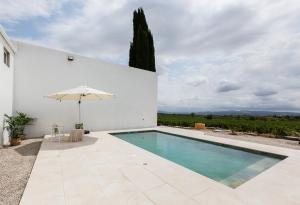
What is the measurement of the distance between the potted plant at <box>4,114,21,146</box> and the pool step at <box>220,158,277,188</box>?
8.56m

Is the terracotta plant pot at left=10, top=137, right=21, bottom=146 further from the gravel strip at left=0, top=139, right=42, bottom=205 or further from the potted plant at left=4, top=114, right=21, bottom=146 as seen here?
the gravel strip at left=0, top=139, right=42, bottom=205

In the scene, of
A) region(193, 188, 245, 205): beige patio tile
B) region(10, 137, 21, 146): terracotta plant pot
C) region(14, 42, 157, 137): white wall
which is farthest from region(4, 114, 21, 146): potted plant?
region(193, 188, 245, 205): beige patio tile

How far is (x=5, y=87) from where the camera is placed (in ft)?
25.2

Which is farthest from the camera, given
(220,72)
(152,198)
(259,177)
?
(220,72)

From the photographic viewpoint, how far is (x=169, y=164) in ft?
17.0

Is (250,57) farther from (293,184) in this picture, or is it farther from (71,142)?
(71,142)

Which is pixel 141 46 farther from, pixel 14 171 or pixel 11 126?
pixel 14 171

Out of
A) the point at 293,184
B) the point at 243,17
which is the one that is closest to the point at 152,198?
the point at 293,184

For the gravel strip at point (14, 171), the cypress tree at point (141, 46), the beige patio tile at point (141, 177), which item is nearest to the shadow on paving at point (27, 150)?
the gravel strip at point (14, 171)

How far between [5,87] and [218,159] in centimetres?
964

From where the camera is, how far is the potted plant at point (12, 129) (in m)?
7.72

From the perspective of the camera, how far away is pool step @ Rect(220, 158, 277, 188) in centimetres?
467

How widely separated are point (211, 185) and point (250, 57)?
11.8 m

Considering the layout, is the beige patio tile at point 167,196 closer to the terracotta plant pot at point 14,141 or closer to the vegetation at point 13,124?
the terracotta plant pot at point 14,141
